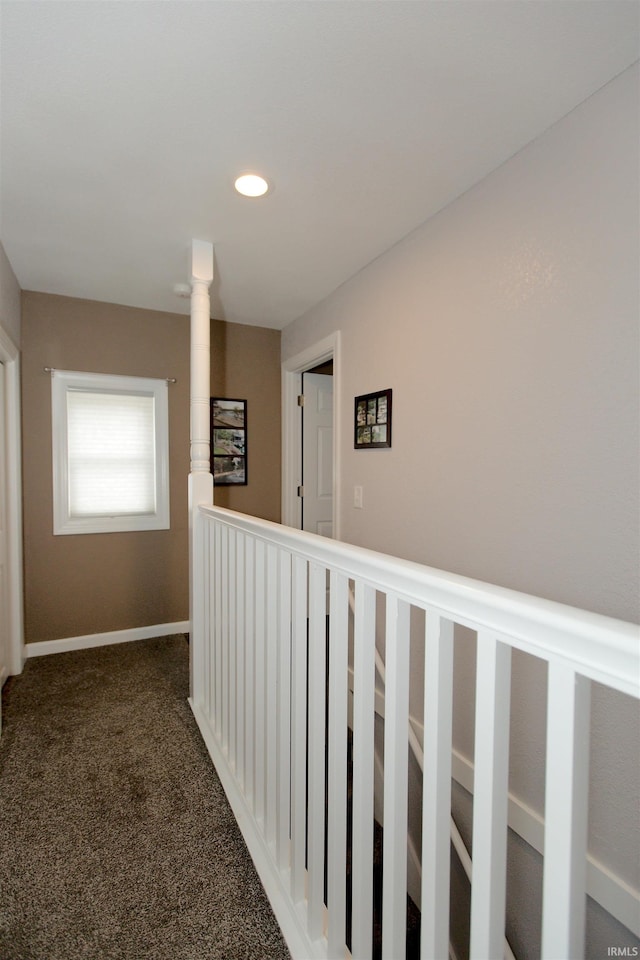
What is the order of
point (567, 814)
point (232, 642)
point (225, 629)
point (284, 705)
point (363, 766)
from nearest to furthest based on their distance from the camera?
point (567, 814) < point (363, 766) < point (284, 705) < point (232, 642) < point (225, 629)

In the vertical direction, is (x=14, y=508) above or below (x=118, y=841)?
above

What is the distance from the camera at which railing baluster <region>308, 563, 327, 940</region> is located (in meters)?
1.11

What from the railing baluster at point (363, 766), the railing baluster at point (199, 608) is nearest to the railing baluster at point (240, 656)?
the railing baluster at point (199, 608)

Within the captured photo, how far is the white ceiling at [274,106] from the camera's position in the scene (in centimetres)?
122

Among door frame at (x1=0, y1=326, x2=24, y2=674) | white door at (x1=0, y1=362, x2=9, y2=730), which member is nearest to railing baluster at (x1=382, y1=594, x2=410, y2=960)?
white door at (x1=0, y1=362, x2=9, y2=730)

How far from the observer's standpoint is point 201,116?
5.08 feet

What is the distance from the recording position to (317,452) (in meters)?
3.95

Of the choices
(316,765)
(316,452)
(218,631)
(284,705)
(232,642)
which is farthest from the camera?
(316,452)

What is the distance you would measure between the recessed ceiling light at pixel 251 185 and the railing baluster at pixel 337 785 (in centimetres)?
172

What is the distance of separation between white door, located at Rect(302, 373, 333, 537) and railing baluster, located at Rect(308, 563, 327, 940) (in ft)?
8.95

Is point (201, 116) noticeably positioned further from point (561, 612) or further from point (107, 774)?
point (107, 774)

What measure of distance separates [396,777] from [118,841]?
136cm

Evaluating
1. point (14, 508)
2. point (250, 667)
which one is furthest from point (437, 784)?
point (14, 508)

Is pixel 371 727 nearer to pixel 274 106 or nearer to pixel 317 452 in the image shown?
pixel 274 106
